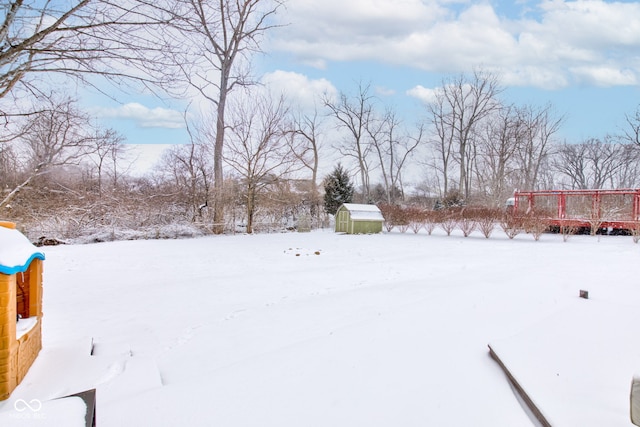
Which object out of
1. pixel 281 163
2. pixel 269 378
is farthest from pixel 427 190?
pixel 269 378

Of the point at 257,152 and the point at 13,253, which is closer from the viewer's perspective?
the point at 13,253

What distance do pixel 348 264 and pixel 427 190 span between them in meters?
32.6

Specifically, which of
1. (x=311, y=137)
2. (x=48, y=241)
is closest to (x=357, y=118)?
(x=311, y=137)

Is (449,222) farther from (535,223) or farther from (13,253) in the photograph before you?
(13,253)

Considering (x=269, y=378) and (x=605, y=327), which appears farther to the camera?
(x=605, y=327)

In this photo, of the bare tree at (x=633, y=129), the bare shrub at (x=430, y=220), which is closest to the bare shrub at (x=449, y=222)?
the bare shrub at (x=430, y=220)

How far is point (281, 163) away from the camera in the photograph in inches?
618

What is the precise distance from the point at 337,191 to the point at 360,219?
17.8 ft

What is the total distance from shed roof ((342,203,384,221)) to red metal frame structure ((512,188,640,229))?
523 cm

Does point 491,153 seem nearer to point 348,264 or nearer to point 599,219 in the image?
point 599,219

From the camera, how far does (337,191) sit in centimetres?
1991

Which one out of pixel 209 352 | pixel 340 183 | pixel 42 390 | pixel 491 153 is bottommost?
pixel 209 352

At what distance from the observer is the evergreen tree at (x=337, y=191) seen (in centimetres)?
1978

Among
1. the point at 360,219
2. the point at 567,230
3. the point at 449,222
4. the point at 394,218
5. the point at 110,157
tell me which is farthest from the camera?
the point at 110,157
